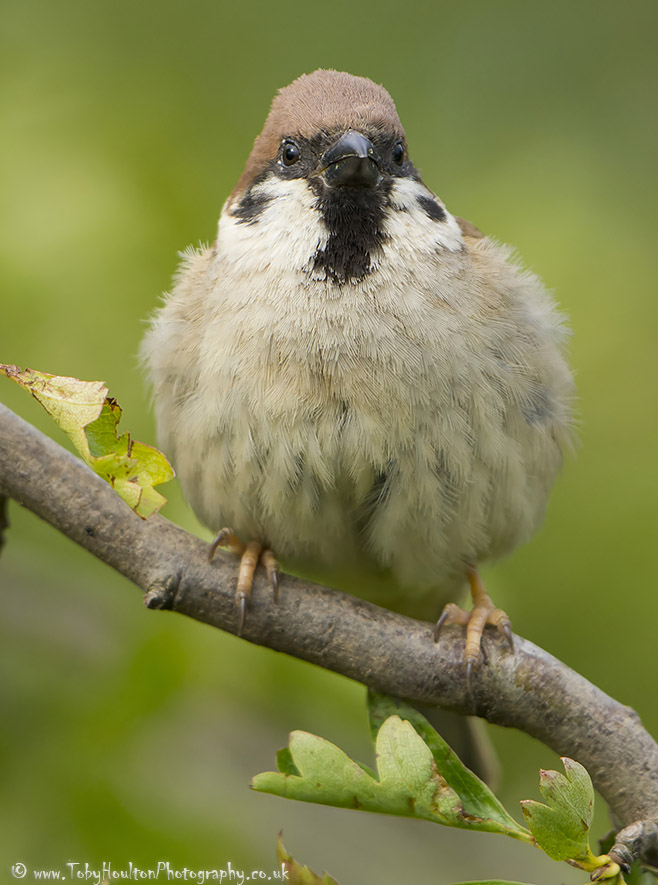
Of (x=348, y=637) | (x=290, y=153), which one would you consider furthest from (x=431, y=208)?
(x=348, y=637)

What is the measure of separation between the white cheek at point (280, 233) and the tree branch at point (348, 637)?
898 millimetres

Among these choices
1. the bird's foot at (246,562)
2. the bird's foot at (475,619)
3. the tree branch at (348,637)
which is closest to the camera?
the tree branch at (348,637)

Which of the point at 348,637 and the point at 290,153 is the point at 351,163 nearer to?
the point at 290,153

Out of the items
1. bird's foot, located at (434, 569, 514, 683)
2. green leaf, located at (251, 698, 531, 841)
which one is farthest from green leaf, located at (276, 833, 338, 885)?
bird's foot, located at (434, 569, 514, 683)

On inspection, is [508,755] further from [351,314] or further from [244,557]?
[351,314]

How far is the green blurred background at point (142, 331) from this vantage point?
9.61ft

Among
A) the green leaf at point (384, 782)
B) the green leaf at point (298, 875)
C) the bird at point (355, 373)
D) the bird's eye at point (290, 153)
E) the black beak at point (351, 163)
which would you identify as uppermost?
the bird's eye at point (290, 153)

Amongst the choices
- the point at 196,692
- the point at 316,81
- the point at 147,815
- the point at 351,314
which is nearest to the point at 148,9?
the point at 316,81

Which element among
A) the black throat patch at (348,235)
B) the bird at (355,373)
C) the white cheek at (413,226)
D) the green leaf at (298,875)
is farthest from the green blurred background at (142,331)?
the green leaf at (298,875)

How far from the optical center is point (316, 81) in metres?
3.25

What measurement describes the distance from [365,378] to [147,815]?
4.12ft

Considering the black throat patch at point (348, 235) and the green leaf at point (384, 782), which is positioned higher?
the black throat patch at point (348, 235)

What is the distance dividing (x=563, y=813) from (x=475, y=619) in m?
1.16

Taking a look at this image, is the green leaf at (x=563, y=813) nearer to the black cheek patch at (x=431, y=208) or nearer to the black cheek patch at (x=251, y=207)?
the black cheek patch at (x=431, y=208)
